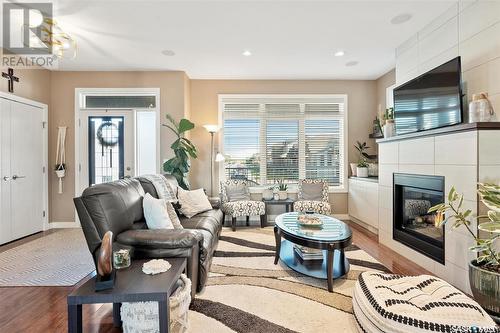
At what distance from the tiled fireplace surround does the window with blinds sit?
1935mm

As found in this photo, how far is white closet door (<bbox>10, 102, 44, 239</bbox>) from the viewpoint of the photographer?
12.9 ft

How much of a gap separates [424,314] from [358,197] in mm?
3376

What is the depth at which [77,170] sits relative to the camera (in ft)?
15.2

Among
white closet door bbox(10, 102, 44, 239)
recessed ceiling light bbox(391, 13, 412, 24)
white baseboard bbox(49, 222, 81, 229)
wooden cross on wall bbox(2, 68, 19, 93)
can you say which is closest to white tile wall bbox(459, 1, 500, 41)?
recessed ceiling light bbox(391, 13, 412, 24)

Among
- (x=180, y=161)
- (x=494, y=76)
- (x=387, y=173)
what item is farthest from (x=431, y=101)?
(x=180, y=161)

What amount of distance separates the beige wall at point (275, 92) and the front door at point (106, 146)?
121 centimetres

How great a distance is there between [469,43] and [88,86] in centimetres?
566

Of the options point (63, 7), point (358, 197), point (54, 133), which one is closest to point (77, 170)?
point (54, 133)

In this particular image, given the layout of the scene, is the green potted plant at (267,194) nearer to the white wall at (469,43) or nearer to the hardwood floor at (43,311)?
the hardwood floor at (43,311)

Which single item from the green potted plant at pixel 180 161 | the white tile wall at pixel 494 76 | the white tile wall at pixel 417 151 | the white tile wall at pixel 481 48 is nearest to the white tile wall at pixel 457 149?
the white tile wall at pixel 417 151

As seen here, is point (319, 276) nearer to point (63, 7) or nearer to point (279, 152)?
point (279, 152)

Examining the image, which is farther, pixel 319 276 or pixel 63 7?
pixel 63 7

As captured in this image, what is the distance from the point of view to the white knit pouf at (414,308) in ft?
4.59

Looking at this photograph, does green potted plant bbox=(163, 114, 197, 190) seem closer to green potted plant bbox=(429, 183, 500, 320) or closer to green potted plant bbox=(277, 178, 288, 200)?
green potted plant bbox=(277, 178, 288, 200)
